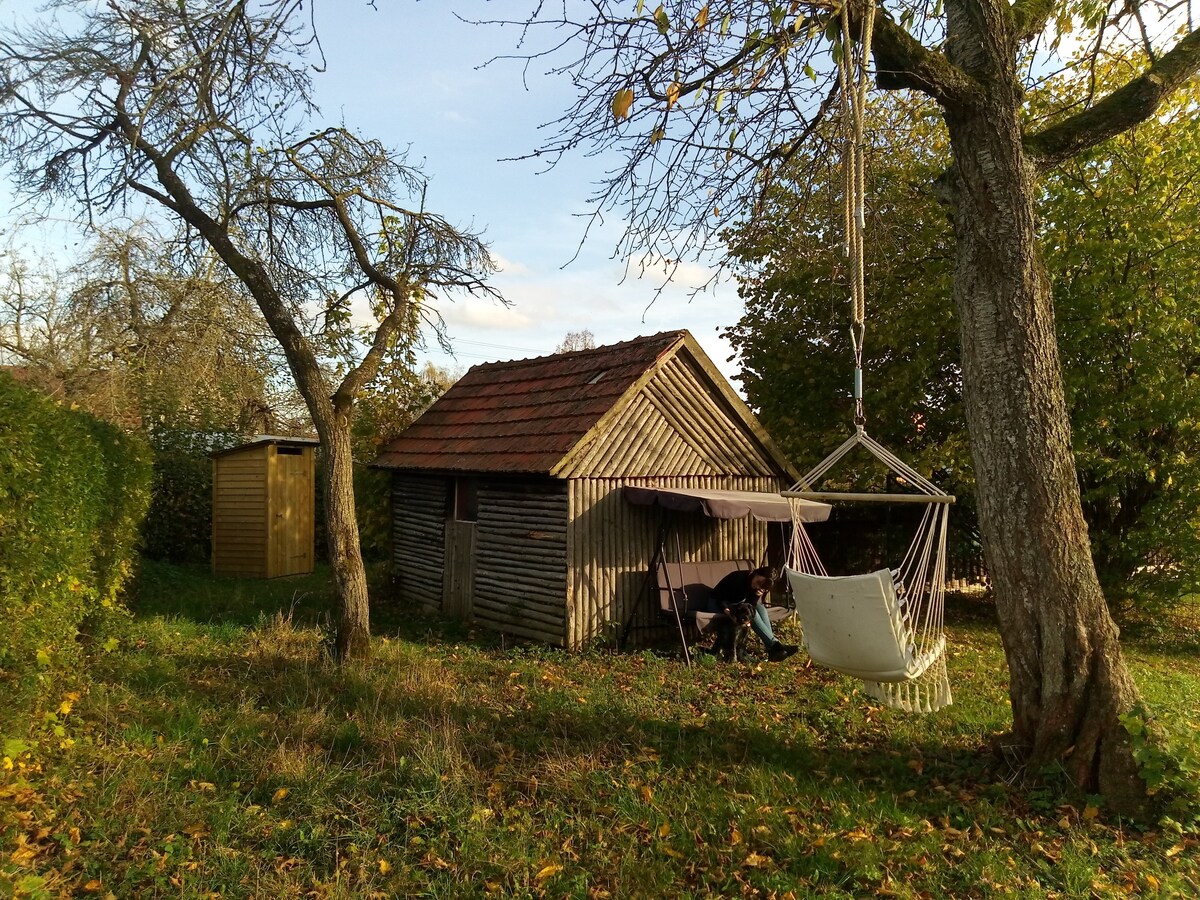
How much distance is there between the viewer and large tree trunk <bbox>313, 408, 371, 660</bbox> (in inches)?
317

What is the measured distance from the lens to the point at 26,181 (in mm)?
8648

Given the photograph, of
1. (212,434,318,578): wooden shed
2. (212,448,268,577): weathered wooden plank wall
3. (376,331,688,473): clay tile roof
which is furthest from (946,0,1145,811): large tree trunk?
(212,448,268,577): weathered wooden plank wall

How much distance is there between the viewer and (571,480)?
32.0 ft

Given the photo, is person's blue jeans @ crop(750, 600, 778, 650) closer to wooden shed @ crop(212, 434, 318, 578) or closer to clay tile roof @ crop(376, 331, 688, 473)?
clay tile roof @ crop(376, 331, 688, 473)

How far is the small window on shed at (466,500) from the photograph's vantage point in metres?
11.5

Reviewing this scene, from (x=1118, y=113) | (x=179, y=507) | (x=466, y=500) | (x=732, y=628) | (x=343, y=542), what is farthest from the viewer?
(x=179, y=507)

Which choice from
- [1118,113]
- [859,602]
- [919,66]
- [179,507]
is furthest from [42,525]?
[179,507]

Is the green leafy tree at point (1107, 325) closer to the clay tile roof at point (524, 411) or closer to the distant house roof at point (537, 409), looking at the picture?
the distant house roof at point (537, 409)

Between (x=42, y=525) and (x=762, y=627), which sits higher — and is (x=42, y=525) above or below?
above

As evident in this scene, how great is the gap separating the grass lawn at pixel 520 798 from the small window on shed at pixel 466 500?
4.44m

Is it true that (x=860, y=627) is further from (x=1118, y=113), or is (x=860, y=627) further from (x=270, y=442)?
(x=270, y=442)

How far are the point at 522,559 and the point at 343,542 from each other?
110 inches

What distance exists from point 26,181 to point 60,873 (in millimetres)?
8023

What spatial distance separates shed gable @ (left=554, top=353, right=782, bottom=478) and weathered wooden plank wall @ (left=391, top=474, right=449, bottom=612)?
321cm
